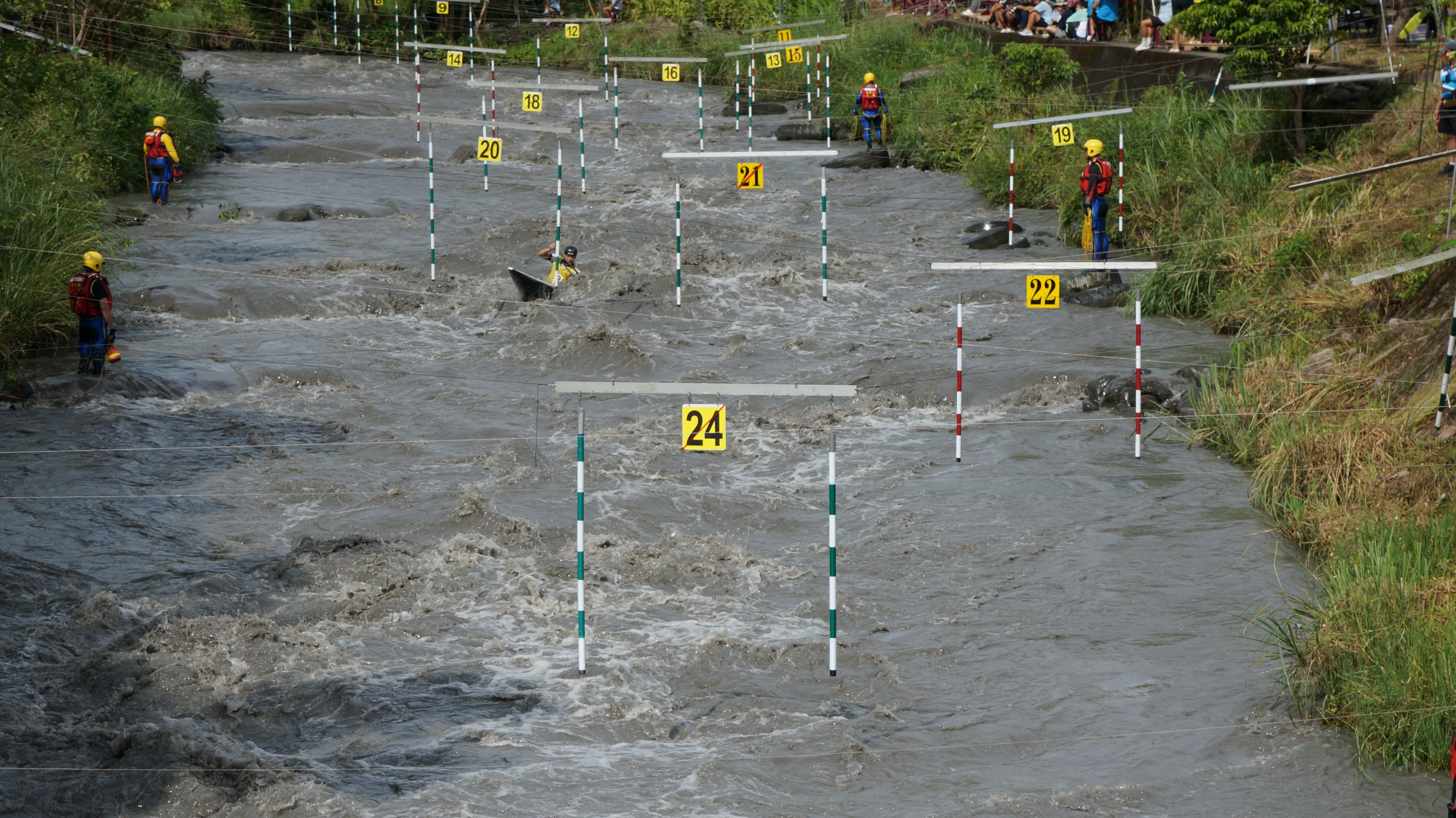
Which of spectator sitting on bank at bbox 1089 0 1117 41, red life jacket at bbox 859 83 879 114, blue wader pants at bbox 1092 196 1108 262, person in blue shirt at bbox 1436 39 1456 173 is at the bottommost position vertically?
blue wader pants at bbox 1092 196 1108 262

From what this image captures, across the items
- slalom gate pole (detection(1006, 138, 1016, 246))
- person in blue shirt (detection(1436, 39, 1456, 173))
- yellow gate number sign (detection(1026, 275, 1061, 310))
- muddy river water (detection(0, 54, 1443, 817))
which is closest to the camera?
muddy river water (detection(0, 54, 1443, 817))

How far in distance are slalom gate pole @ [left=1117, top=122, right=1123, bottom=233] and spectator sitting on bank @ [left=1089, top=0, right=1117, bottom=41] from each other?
5.75 m

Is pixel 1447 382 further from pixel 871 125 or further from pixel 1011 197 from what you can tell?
pixel 871 125

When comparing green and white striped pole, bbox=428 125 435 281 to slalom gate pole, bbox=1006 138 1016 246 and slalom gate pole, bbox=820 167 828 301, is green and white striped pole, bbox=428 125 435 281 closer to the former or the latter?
slalom gate pole, bbox=820 167 828 301

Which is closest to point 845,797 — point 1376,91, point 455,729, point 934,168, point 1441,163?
point 455,729

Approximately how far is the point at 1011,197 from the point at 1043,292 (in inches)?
254

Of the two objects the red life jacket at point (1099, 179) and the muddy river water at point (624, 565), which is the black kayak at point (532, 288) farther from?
the red life jacket at point (1099, 179)

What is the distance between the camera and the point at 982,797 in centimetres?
756

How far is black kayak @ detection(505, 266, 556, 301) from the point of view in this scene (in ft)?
62.9

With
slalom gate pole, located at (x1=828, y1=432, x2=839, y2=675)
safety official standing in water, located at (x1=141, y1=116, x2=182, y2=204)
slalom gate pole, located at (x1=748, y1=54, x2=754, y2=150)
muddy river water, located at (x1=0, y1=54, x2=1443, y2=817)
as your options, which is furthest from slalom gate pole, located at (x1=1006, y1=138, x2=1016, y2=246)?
safety official standing in water, located at (x1=141, y1=116, x2=182, y2=204)

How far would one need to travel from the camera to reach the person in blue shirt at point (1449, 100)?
15.2 meters

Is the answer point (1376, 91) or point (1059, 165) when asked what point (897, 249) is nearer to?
point (1059, 165)

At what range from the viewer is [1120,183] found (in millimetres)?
19172

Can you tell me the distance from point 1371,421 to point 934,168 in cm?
1622
